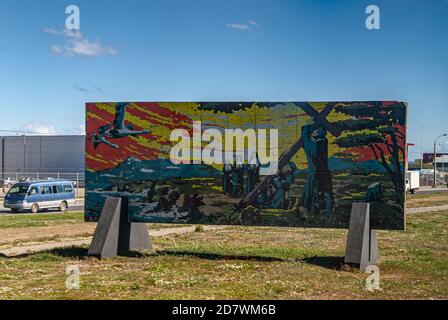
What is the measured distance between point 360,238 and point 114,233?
298 inches

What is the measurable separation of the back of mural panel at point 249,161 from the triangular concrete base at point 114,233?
1.44ft

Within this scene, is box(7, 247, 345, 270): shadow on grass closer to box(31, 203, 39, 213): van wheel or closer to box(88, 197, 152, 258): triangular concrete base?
box(88, 197, 152, 258): triangular concrete base

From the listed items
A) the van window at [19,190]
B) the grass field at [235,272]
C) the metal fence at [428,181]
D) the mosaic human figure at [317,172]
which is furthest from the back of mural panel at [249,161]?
the metal fence at [428,181]

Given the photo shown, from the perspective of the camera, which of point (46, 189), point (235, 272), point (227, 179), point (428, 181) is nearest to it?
point (235, 272)

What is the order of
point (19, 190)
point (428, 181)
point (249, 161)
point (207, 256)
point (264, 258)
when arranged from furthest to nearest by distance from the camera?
point (428, 181) → point (19, 190) → point (207, 256) → point (264, 258) → point (249, 161)

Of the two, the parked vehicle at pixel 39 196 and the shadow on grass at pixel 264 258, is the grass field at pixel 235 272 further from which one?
the parked vehicle at pixel 39 196

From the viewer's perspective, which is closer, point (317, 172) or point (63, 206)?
point (317, 172)

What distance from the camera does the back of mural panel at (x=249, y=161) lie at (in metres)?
16.6

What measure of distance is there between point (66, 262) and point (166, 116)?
5.44 meters

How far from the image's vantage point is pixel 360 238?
628 inches

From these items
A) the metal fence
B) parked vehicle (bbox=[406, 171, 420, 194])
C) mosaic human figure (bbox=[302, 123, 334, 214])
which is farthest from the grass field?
the metal fence

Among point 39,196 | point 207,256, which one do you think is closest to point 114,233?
point 207,256

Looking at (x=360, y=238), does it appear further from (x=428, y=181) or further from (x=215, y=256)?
(x=428, y=181)

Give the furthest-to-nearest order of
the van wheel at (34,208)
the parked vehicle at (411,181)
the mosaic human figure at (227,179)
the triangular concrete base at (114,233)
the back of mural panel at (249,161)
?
the parked vehicle at (411,181)
the van wheel at (34,208)
the mosaic human figure at (227,179)
the triangular concrete base at (114,233)
the back of mural panel at (249,161)
